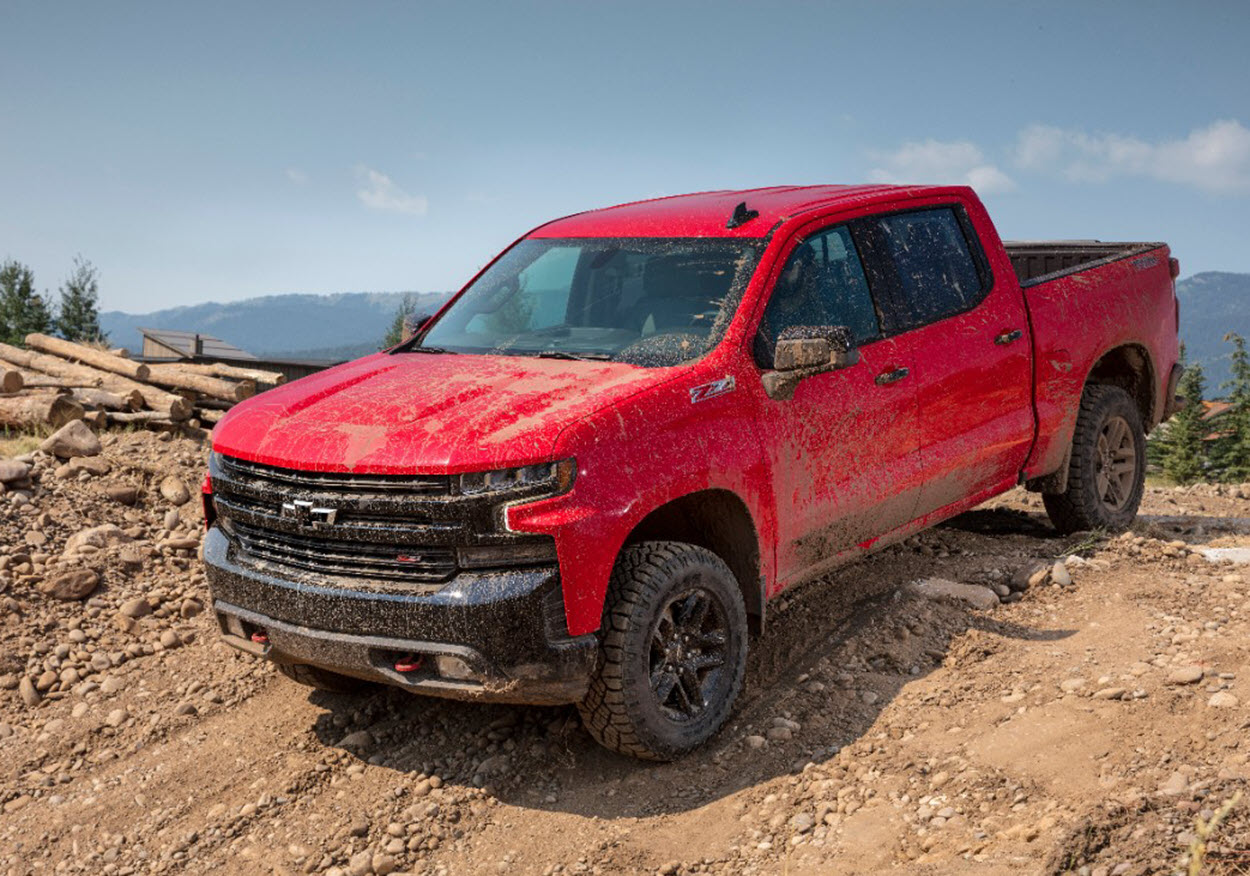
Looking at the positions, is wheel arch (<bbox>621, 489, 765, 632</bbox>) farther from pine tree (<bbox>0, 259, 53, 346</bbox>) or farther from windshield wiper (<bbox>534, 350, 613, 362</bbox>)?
pine tree (<bbox>0, 259, 53, 346</bbox>)

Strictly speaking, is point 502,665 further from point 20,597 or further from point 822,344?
point 20,597

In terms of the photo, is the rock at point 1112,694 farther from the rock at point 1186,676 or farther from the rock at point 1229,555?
the rock at point 1229,555

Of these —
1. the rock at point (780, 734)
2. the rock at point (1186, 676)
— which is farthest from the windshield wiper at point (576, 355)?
the rock at point (1186, 676)

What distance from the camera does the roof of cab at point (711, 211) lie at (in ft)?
18.0

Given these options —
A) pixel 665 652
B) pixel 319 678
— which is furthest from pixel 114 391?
pixel 665 652

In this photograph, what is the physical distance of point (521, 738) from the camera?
5203 millimetres

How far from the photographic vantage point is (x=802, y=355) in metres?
4.77

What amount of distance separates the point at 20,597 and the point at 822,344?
191 inches

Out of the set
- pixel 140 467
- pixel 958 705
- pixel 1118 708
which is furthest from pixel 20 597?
pixel 1118 708

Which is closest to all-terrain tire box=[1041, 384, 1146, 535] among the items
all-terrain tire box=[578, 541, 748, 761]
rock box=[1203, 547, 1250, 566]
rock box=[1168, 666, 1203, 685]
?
rock box=[1203, 547, 1250, 566]

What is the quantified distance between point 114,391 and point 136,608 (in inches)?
172

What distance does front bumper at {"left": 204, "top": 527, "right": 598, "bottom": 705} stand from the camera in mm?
4203

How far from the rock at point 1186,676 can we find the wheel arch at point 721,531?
5.58 feet

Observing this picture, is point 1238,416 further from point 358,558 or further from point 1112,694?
point 358,558
